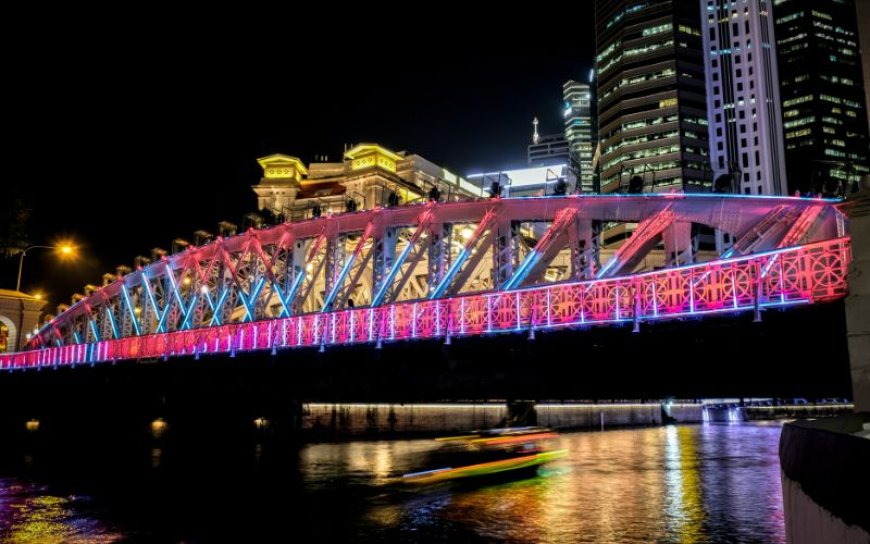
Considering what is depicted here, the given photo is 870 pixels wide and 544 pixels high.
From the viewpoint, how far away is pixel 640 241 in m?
34.7

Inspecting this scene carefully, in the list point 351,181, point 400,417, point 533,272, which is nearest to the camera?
point 533,272

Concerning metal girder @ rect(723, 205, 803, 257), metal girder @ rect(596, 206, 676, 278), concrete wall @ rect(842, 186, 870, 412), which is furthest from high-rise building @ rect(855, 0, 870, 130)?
metal girder @ rect(723, 205, 803, 257)

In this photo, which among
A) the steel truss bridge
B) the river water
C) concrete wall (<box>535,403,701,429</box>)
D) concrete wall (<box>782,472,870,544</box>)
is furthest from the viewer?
concrete wall (<box>535,403,701,429</box>)

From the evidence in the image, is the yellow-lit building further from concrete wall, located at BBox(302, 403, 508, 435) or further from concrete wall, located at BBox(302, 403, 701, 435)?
concrete wall, located at BBox(302, 403, 508, 435)

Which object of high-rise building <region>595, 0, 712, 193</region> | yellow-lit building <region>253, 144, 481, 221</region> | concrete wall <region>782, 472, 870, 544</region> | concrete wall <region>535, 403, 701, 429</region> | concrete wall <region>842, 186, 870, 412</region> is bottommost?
concrete wall <region>535, 403, 701, 429</region>

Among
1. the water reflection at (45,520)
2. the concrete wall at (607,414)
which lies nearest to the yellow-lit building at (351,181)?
the concrete wall at (607,414)

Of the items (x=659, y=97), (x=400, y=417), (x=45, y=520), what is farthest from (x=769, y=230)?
(x=659, y=97)

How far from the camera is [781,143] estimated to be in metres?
146

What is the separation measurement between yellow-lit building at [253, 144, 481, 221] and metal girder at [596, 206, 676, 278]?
61.5m

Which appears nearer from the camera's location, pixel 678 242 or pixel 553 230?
pixel 678 242

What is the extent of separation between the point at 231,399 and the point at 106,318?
2979 centimetres

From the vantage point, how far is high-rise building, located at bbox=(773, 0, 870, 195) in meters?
181

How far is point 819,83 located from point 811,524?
212 metres

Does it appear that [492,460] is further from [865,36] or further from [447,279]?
[865,36]
